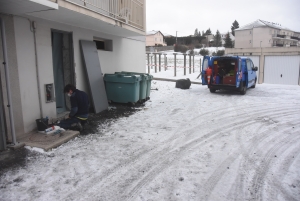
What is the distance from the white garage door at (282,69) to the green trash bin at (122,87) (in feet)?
56.7

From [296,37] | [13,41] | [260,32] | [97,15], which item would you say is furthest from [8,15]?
[296,37]

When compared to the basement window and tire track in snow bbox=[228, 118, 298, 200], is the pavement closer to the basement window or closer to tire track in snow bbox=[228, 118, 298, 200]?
tire track in snow bbox=[228, 118, 298, 200]

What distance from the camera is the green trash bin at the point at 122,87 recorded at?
8.63 metres

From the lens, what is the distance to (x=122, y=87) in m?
8.79

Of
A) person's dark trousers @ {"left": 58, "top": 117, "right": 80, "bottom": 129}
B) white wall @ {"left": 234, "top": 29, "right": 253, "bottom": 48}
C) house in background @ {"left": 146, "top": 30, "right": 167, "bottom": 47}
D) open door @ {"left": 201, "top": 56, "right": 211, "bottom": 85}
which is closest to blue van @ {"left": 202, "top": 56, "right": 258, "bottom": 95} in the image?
open door @ {"left": 201, "top": 56, "right": 211, "bottom": 85}

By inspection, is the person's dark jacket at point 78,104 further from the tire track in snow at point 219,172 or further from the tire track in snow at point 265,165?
the tire track in snow at point 265,165

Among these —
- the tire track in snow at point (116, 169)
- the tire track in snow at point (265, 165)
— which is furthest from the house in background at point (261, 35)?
the tire track in snow at point (116, 169)

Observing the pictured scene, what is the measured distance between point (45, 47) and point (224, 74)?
9141 millimetres

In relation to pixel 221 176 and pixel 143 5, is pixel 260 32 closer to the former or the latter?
pixel 143 5

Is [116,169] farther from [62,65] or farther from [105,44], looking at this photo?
[105,44]

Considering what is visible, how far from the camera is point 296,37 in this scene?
70938 millimetres

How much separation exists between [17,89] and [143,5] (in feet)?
24.3

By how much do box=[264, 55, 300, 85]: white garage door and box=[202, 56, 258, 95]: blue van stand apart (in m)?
10.6

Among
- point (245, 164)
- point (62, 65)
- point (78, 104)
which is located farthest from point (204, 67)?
point (245, 164)
